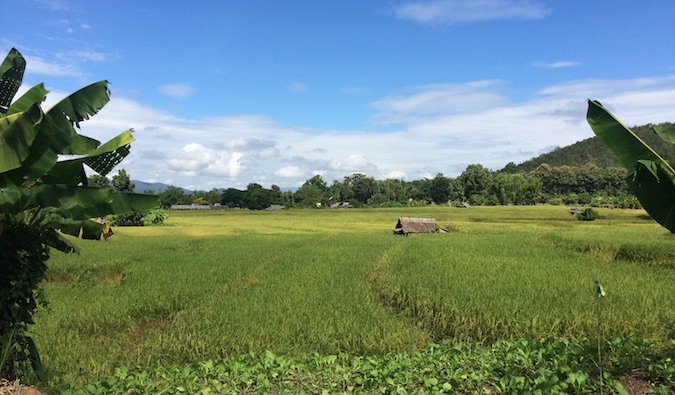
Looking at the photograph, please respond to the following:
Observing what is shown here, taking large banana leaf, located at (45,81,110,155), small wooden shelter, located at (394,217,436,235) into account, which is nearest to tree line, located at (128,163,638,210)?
small wooden shelter, located at (394,217,436,235)

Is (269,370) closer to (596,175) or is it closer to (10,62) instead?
(10,62)

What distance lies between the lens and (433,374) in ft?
13.9

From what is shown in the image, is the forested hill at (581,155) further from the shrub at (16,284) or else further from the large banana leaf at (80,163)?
the shrub at (16,284)

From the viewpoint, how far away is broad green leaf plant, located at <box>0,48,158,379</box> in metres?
3.14

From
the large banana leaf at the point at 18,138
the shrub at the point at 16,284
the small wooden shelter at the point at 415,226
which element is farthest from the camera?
the small wooden shelter at the point at 415,226

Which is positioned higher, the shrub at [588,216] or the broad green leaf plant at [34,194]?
the broad green leaf plant at [34,194]

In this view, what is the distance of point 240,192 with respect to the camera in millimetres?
77000

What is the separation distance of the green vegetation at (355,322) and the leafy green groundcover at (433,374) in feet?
0.06

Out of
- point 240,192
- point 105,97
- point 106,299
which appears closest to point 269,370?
point 105,97

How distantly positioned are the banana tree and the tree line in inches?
2183

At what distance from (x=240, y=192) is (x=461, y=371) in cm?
7518

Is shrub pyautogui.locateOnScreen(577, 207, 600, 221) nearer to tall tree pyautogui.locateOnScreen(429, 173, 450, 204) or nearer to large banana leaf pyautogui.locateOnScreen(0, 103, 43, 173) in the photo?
large banana leaf pyautogui.locateOnScreen(0, 103, 43, 173)

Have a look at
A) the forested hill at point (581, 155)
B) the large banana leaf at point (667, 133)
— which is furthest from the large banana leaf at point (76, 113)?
the forested hill at point (581, 155)

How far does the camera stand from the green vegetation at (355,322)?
4.16 meters
